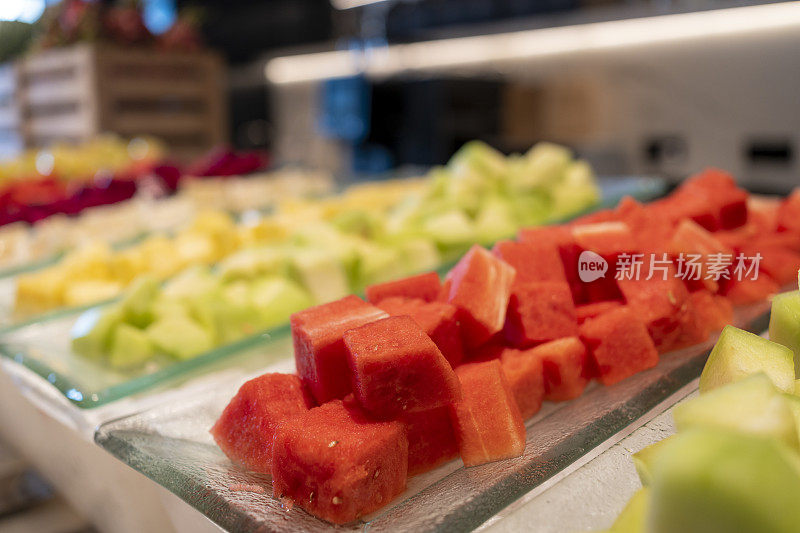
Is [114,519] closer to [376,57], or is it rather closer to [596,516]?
[596,516]

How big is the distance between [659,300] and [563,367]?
5.7 inches

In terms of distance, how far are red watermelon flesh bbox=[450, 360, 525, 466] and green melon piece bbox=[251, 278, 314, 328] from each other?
0.50m

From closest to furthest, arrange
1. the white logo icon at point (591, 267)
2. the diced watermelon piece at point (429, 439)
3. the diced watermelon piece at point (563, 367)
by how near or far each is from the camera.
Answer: the diced watermelon piece at point (429, 439) < the diced watermelon piece at point (563, 367) < the white logo icon at point (591, 267)

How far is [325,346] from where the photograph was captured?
64 centimetres

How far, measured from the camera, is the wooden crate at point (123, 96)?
316cm

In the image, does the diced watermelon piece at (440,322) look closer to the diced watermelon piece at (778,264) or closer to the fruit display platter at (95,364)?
the fruit display platter at (95,364)

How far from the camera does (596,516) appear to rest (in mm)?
515

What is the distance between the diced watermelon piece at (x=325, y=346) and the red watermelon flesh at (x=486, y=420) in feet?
0.37

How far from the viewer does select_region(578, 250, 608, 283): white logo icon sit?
2.72 ft

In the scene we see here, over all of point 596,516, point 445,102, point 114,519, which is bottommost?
point 114,519

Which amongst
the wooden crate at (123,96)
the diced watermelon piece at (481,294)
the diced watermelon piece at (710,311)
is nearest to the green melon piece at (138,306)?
the diced watermelon piece at (481,294)

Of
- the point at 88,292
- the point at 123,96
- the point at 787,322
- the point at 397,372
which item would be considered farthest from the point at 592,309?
the point at 123,96

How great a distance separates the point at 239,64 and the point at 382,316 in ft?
18.3

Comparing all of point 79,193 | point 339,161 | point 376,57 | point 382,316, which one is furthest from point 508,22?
point 382,316
